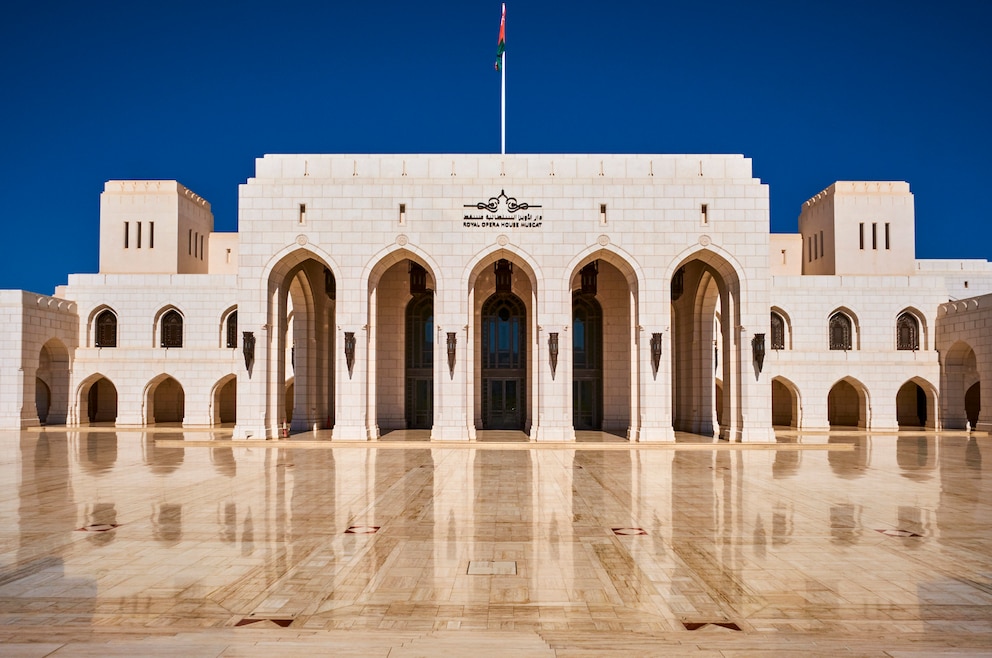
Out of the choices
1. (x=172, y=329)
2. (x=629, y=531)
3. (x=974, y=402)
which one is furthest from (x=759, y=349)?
(x=172, y=329)

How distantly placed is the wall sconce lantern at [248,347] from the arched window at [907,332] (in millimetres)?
27633

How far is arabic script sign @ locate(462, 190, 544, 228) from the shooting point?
88.7 feet

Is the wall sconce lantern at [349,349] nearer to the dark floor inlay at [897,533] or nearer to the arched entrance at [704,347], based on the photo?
the arched entrance at [704,347]

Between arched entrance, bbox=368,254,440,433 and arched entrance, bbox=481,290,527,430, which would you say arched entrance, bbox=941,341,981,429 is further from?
arched entrance, bbox=368,254,440,433

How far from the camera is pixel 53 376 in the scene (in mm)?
34938

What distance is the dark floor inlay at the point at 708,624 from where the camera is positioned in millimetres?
6605

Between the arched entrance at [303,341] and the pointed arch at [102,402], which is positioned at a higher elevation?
the arched entrance at [303,341]


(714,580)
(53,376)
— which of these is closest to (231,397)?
(53,376)

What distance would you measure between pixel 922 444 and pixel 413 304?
20.5 m

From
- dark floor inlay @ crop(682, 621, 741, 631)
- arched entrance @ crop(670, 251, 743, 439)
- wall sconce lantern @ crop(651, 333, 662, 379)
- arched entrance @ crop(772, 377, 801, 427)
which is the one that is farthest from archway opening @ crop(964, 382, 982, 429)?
dark floor inlay @ crop(682, 621, 741, 631)

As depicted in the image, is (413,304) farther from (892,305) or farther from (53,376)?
(892,305)

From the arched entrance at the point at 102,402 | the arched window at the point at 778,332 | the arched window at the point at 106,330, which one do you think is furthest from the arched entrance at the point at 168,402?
the arched window at the point at 778,332

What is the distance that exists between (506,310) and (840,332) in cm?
1537

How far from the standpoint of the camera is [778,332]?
35.4 metres
